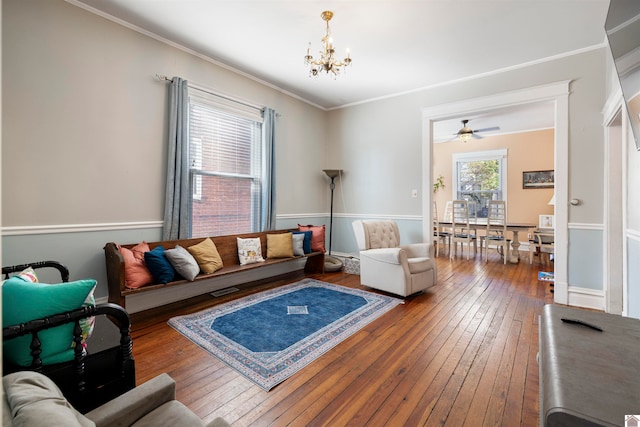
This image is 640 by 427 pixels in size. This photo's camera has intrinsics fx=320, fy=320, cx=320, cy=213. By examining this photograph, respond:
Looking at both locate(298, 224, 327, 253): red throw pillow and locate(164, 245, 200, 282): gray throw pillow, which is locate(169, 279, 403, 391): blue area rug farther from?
locate(298, 224, 327, 253): red throw pillow

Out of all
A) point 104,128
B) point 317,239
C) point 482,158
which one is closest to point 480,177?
point 482,158

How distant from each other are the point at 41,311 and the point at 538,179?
26.9ft

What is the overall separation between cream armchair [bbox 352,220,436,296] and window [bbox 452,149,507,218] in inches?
149

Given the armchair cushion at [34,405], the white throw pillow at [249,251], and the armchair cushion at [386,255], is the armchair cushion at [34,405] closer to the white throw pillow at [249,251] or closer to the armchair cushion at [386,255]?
the white throw pillow at [249,251]

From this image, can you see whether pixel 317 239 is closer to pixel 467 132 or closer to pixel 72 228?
pixel 72 228

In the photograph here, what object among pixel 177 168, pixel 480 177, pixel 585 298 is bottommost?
pixel 585 298

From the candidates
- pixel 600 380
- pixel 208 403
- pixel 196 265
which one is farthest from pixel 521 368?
pixel 196 265

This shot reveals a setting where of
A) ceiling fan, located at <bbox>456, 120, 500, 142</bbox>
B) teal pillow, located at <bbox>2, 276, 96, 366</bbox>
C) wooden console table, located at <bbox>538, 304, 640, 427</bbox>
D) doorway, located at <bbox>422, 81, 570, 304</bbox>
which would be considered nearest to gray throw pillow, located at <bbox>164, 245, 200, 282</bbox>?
teal pillow, located at <bbox>2, 276, 96, 366</bbox>

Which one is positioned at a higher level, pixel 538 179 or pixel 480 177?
pixel 480 177

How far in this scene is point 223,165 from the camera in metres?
4.18

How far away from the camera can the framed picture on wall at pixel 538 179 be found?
6758 mm

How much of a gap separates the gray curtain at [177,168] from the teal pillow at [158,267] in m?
0.48

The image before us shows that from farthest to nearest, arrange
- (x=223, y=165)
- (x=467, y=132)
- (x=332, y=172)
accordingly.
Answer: (x=467, y=132)
(x=332, y=172)
(x=223, y=165)

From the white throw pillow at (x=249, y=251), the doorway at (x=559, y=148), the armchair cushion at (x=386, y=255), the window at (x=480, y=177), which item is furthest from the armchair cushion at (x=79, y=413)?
the window at (x=480, y=177)
